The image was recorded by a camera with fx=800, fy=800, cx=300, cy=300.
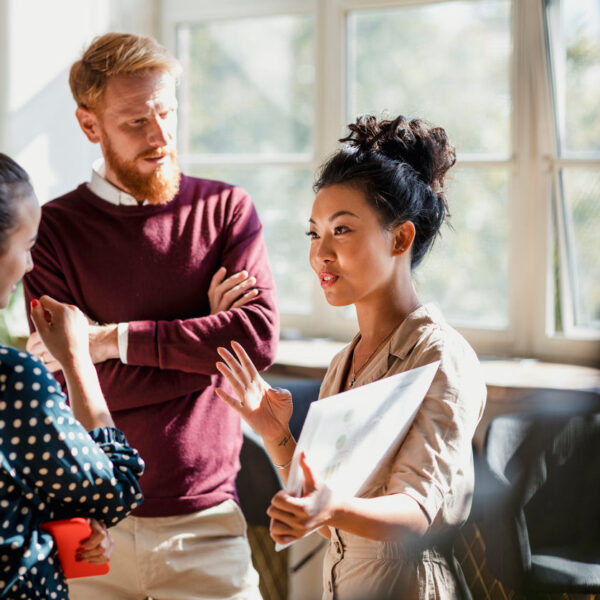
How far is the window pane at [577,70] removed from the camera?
2926mm

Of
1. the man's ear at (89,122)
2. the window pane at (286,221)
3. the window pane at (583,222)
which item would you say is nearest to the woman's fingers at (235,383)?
the man's ear at (89,122)

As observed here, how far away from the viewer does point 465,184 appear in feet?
10.3

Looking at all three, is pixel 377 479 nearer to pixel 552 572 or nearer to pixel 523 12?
pixel 552 572

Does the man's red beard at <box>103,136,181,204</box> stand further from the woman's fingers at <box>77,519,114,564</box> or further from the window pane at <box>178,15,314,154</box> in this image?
the window pane at <box>178,15,314,154</box>

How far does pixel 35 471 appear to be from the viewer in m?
1.02

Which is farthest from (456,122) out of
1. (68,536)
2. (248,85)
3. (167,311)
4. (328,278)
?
(68,536)

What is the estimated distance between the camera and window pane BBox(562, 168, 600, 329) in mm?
2979

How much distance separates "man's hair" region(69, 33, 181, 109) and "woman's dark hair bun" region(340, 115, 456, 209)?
591 millimetres

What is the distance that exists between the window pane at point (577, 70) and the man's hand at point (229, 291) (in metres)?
1.73

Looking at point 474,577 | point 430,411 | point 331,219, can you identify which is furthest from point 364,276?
point 474,577

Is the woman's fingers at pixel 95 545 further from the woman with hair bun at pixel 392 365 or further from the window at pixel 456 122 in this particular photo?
the window at pixel 456 122

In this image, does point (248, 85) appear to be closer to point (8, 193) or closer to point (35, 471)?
point (8, 193)

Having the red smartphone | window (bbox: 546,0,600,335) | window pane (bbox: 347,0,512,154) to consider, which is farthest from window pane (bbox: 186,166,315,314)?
the red smartphone

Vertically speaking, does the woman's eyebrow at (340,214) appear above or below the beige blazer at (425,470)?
above
